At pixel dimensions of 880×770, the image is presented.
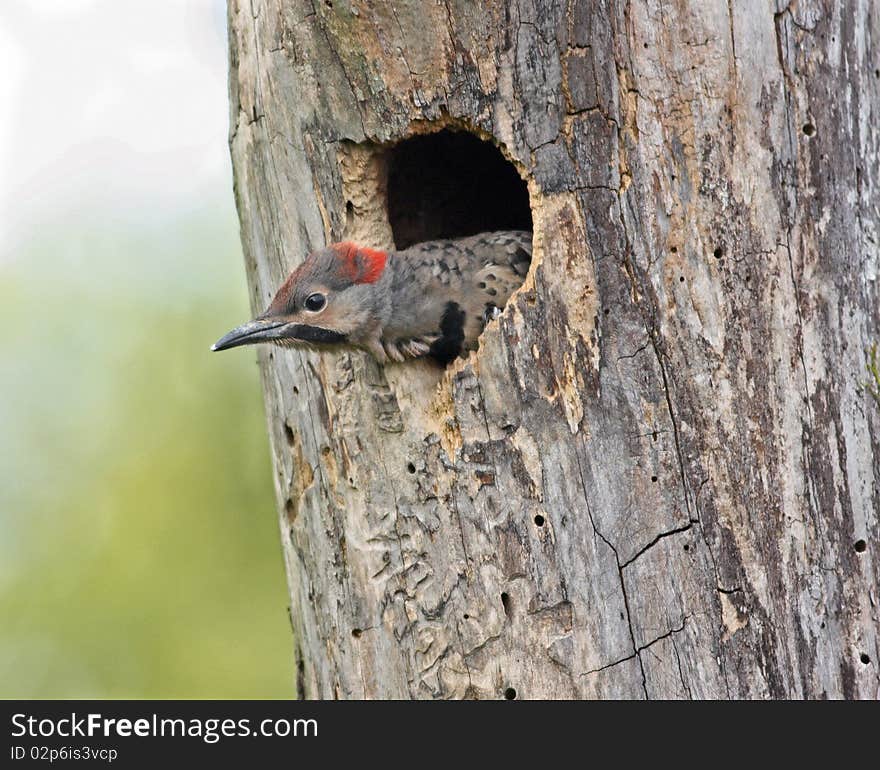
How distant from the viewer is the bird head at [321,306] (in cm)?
395

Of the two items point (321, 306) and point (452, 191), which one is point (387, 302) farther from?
point (452, 191)

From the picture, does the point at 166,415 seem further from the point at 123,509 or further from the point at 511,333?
the point at 511,333

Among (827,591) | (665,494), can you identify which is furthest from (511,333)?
(827,591)

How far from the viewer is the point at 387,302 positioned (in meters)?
4.05

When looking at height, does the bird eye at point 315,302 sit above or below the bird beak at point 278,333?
above

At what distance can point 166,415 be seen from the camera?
26.5 ft

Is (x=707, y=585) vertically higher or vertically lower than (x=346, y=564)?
lower

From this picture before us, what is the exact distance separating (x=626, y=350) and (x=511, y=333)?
402mm

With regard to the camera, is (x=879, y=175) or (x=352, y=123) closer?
(x=879, y=175)

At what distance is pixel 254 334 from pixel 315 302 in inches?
10.3

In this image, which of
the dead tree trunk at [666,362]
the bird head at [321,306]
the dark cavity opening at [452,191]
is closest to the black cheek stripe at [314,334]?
the bird head at [321,306]

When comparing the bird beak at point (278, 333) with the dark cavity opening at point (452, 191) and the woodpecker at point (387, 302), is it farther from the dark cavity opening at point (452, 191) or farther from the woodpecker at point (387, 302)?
the dark cavity opening at point (452, 191)

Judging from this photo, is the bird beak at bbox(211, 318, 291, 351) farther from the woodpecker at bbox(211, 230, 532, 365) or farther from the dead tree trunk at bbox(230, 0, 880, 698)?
the dead tree trunk at bbox(230, 0, 880, 698)

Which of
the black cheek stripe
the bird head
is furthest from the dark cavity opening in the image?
the black cheek stripe
